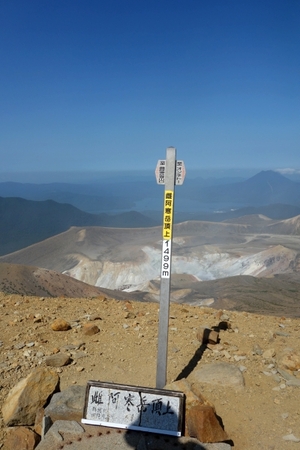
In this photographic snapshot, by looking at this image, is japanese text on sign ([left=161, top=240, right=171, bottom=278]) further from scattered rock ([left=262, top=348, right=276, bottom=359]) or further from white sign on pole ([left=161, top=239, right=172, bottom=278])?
scattered rock ([left=262, top=348, right=276, bottom=359])

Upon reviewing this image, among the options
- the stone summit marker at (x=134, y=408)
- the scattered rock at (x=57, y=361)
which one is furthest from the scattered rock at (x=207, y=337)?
the stone summit marker at (x=134, y=408)

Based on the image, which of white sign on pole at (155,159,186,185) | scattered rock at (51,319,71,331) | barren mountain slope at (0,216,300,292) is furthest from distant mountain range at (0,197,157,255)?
white sign on pole at (155,159,186,185)

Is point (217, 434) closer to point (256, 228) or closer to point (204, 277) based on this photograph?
point (204, 277)

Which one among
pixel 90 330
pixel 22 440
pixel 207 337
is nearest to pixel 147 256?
pixel 90 330

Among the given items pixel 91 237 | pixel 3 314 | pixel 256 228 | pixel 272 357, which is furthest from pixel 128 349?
pixel 256 228

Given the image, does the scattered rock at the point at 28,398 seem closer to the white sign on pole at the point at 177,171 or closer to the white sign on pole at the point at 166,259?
the white sign on pole at the point at 166,259
